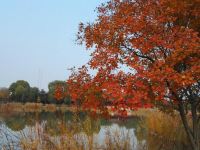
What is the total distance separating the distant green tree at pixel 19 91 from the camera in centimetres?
5742

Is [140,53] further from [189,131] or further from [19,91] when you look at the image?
[19,91]

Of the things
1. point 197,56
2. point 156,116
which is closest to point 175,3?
point 197,56

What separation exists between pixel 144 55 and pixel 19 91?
174 ft

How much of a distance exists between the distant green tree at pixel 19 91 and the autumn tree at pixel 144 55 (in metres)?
48.5

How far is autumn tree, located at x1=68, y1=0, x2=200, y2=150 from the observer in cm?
749

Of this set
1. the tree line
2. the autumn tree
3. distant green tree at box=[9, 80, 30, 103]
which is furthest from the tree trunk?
distant green tree at box=[9, 80, 30, 103]

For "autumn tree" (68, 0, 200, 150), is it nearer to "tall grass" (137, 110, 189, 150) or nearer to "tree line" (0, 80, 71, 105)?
"tall grass" (137, 110, 189, 150)

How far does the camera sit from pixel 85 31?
986 cm

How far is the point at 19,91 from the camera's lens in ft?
198

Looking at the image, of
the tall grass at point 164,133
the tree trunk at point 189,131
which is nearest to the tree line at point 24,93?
the tall grass at point 164,133

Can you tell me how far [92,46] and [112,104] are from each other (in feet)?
7.51

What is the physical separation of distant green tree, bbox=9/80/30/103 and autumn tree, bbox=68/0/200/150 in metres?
48.5

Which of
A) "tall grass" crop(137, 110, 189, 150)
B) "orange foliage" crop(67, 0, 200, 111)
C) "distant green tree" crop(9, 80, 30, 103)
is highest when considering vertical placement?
"distant green tree" crop(9, 80, 30, 103)

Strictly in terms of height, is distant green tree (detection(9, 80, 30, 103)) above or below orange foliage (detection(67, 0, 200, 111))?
above
